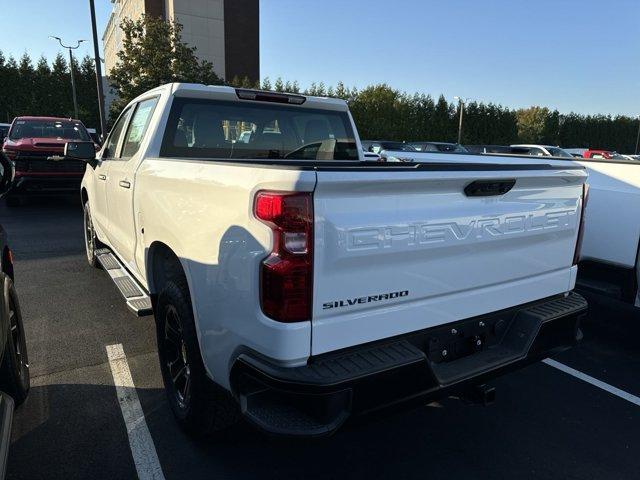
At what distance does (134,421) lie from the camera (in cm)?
306

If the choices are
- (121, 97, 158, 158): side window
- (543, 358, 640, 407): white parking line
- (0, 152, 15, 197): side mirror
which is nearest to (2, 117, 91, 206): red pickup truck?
(121, 97, 158, 158): side window

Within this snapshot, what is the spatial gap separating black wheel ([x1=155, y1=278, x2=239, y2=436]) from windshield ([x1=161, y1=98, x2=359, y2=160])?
1241 mm

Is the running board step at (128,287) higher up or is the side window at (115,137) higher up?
the side window at (115,137)

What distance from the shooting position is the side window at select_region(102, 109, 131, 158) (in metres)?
4.56

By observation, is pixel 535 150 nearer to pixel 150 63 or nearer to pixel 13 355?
pixel 150 63

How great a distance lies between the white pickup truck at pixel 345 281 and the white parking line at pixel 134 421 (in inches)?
9.6

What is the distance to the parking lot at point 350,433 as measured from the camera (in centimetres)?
268

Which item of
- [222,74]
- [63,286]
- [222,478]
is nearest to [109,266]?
[63,286]

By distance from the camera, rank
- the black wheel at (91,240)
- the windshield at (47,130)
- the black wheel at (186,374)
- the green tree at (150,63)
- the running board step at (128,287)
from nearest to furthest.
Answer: the black wheel at (186,374) < the running board step at (128,287) < the black wheel at (91,240) < the windshield at (47,130) < the green tree at (150,63)

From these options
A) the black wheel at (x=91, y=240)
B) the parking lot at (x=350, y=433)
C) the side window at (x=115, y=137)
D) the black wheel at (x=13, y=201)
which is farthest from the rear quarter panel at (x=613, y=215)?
the black wheel at (x=13, y=201)

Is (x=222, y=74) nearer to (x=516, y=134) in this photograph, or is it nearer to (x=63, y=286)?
(x=516, y=134)

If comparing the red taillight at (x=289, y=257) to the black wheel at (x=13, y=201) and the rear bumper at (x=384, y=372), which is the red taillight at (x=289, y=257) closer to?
Result: the rear bumper at (x=384, y=372)

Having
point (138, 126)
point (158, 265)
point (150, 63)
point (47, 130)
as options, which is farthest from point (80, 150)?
point (150, 63)

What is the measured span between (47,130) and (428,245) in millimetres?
12086
